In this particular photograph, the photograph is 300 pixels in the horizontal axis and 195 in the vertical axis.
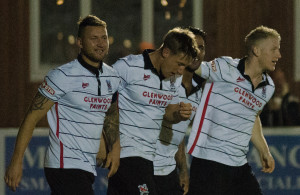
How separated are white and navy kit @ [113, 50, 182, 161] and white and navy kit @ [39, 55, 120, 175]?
30cm

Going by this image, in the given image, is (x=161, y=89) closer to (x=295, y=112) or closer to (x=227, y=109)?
(x=227, y=109)

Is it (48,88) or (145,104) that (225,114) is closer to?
(145,104)

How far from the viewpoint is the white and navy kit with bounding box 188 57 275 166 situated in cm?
748

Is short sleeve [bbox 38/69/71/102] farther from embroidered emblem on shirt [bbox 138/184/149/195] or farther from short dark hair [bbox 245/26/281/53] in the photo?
short dark hair [bbox 245/26/281/53]

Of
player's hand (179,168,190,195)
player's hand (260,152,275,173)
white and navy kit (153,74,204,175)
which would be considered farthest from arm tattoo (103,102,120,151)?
player's hand (260,152,275,173)

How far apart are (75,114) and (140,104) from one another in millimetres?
634

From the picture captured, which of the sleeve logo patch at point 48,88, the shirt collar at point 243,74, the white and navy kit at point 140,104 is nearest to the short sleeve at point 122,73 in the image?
the white and navy kit at point 140,104

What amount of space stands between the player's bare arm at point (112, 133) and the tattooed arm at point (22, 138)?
1.92ft

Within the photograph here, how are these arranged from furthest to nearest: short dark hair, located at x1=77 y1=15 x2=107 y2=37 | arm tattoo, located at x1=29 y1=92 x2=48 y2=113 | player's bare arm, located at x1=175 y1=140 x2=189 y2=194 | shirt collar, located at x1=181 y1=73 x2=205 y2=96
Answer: player's bare arm, located at x1=175 y1=140 x2=189 y2=194 → shirt collar, located at x1=181 y1=73 x2=205 y2=96 → short dark hair, located at x1=77 y1=15 x2=107 y2=37 → arm tattoo, located at x1=29 y1=92 x2=48 y2=113

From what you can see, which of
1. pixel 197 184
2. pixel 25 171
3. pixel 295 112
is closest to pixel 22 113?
pixel 25 171

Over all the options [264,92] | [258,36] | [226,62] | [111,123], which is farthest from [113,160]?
[258,36]

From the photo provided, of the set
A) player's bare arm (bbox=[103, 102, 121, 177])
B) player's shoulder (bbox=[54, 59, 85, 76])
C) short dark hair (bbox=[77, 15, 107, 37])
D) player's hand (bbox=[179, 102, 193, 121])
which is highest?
short dark hair (bbox=[77, 15, 107, 37])

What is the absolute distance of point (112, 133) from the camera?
675cm

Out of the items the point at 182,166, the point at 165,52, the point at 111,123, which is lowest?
the point at 182,166
